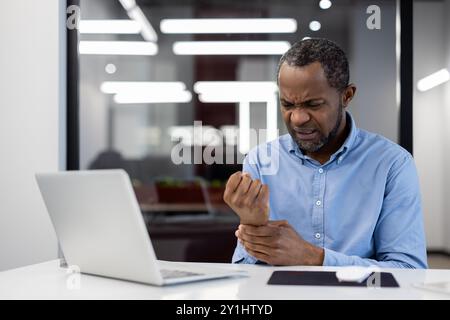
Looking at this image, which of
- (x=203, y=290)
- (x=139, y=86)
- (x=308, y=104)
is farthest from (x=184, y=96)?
(x=203, y=290)

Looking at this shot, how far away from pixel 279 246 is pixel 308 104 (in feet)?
2.01

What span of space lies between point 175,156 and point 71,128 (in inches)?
26.3

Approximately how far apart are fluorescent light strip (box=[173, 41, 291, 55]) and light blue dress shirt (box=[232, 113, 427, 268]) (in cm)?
136

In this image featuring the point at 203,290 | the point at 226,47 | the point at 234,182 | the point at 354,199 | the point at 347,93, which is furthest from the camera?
the point at 226,47

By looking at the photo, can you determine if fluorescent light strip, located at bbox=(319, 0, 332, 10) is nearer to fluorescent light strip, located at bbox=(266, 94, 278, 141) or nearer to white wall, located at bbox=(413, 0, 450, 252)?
white wall, located at bbox=(413, 0, 450, 252)

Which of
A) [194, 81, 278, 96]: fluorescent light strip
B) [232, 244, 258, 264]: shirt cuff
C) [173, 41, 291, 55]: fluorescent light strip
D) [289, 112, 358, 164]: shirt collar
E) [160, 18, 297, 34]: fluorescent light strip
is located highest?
[160, 18, 297, 34]: fluorescent light strip

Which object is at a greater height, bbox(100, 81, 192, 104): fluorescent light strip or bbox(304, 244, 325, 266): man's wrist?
bbox(100, 81, 192, 104): fluorescent light strip

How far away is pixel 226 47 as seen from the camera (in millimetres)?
3654

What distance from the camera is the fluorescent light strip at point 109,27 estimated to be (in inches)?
145

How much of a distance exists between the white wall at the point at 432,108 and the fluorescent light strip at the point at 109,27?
1.64 m

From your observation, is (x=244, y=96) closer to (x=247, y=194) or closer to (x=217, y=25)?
(x=217, y=25)

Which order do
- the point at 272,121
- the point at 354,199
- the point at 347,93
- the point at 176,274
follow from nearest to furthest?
the point at 176,274 < the point at 354,199 < the point at 347,93 < the point at 272,121

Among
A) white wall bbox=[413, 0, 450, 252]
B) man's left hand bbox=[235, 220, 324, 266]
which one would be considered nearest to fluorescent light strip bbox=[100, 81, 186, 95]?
white wall bbox=[413, 0, 450, 252]

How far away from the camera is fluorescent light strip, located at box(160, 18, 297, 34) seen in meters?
3.62
